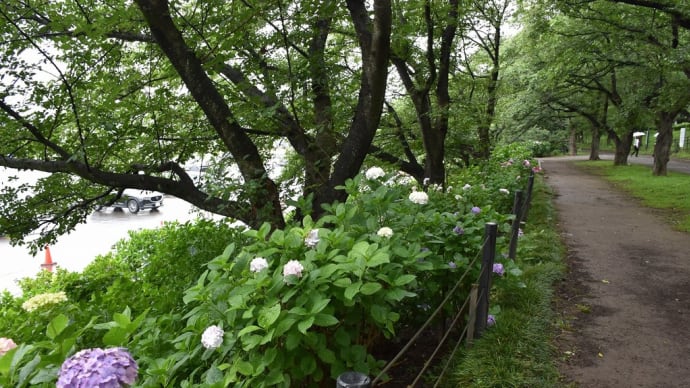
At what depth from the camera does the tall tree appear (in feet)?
13.5

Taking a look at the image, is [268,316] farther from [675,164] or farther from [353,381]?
[675,164]

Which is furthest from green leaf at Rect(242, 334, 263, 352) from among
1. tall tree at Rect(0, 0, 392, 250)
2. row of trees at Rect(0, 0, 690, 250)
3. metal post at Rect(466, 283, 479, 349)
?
tall tree at Rect(0, 0, 392, 250)

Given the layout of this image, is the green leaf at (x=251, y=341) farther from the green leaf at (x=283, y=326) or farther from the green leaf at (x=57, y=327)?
the green leaf at (x=57, y=327)

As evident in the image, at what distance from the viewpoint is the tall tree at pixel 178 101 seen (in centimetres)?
412

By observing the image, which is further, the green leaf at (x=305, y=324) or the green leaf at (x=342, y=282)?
the green leaf at (x=342, y=282)

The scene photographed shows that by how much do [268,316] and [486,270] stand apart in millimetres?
1919

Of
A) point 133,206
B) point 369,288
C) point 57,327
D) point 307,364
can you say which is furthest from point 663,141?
point 133,206

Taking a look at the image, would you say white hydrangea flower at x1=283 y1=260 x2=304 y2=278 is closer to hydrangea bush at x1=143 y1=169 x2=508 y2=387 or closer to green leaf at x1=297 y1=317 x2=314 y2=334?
hydrangea bush at x1=143 y1=169 x2=508 y2=387

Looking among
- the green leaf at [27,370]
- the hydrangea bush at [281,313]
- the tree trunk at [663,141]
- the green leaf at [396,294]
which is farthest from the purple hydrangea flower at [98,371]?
the tree trunk at [663,141]

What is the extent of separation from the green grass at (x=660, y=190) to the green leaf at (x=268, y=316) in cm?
925

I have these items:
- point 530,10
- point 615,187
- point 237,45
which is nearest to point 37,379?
point 237,45

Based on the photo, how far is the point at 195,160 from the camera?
19.6 feet

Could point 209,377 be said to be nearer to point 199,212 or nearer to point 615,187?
point 199,212

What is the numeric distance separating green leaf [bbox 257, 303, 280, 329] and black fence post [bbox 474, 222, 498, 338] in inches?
68.6
